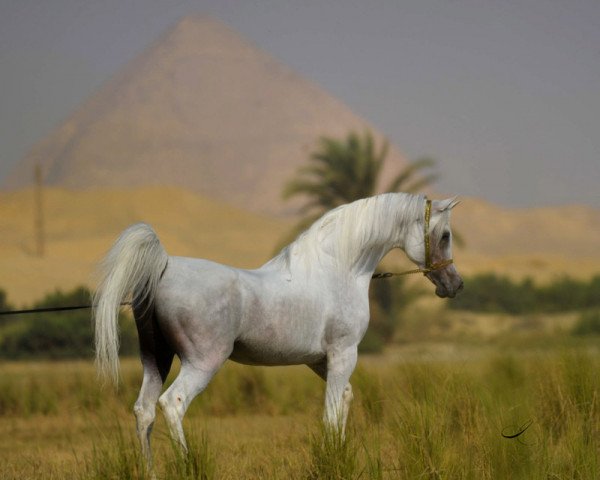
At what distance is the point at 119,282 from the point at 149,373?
681 millimetres

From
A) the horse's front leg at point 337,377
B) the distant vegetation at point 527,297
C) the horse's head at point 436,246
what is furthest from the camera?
the distant vegetation at point 527,297

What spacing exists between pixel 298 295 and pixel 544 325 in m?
29.8

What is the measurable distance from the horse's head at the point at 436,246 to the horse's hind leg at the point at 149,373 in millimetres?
1973

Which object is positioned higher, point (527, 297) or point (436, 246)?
point (436, 246)

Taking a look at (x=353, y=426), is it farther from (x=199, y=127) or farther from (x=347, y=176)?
(x=199, y=127)

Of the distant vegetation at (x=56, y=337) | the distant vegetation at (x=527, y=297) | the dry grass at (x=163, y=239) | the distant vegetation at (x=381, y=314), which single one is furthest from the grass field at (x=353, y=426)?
the dry grass at (x=163, y=239)

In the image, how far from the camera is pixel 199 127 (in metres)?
140

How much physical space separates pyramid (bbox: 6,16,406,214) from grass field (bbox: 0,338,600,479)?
106302 mm

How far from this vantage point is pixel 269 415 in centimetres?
1294

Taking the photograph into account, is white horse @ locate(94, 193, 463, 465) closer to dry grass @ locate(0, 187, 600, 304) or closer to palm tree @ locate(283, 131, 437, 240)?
palm tree @ locate(283, 131, 437, 240)

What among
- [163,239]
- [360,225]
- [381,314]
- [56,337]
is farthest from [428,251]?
[163,239]

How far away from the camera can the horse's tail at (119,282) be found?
661 cm

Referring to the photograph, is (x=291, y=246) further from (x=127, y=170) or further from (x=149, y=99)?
(x=149, y=99)

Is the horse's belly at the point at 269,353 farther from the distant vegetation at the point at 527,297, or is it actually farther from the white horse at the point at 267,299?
the distant vegetation at the point at 527,297
